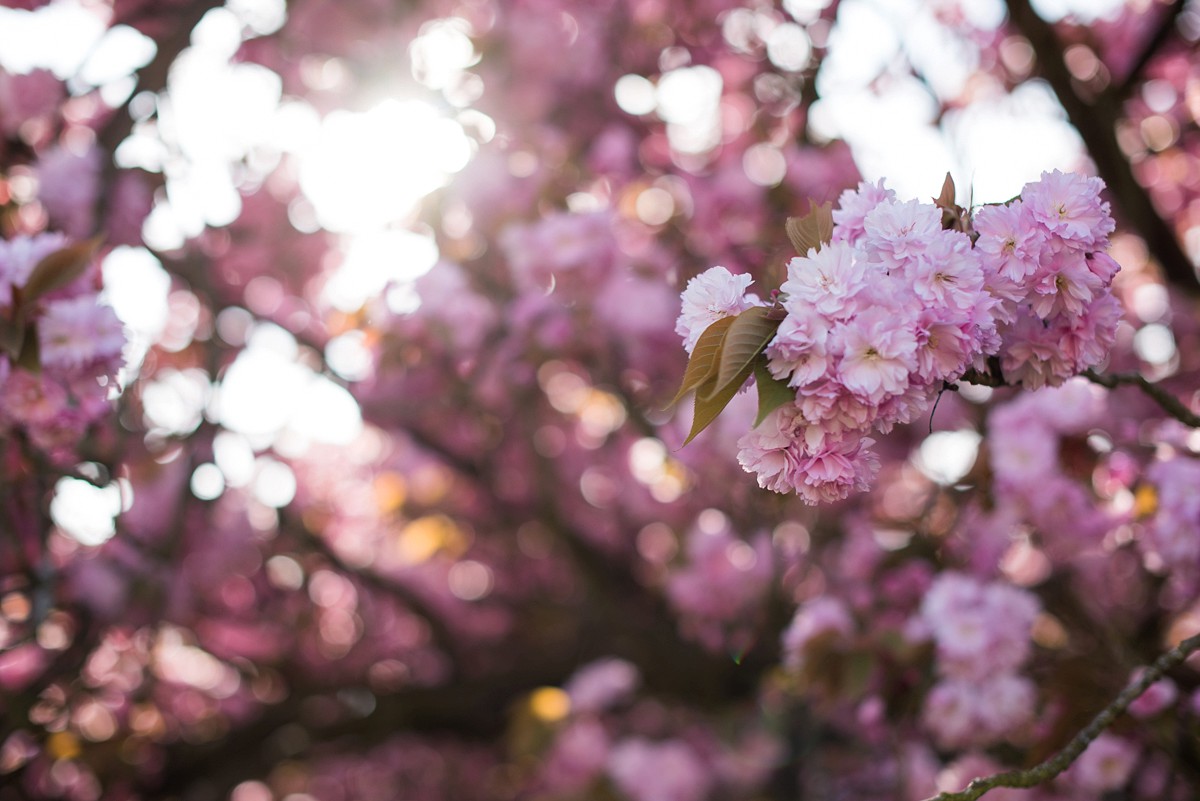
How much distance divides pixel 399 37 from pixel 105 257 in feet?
4.10

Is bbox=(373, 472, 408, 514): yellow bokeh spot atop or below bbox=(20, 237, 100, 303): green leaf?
below

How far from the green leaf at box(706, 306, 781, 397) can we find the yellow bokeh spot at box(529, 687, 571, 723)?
200 centimetres

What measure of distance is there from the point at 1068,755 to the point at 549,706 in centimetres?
182

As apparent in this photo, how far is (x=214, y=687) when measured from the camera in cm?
411

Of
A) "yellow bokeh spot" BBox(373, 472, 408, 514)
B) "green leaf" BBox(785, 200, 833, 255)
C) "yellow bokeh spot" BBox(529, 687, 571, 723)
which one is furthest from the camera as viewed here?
"yellow bokeh spot" BBox(373, 472, 408, 514)

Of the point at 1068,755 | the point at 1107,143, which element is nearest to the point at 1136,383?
the point at 1068,755

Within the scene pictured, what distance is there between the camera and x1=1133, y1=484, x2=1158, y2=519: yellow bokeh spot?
5.96 feet

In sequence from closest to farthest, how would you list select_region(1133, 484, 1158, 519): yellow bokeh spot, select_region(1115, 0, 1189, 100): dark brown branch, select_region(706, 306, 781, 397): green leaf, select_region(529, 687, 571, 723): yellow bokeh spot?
select_region(706, 306, 781, 397): green leaf < select_region(1133, 484, 1158, 519): yellow bokeh spot < select_region(1115, 0, 1189, 100): dark brown branch < select_region(529, 687, 571, 723): yellow bokeh spot

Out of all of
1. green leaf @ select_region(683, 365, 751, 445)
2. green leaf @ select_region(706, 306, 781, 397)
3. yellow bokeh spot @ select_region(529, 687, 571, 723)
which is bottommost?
yellow bokeh spot @ select_region(529, 687, 571, 723)

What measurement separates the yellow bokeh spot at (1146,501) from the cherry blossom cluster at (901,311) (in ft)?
3.11

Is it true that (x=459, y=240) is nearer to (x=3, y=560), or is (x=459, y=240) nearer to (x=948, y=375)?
(x=3, y=560)

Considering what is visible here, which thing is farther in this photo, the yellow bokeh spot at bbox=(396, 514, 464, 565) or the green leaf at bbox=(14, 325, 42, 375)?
the yellow bokeh spot at bbox=(396, 514, 464, 565)

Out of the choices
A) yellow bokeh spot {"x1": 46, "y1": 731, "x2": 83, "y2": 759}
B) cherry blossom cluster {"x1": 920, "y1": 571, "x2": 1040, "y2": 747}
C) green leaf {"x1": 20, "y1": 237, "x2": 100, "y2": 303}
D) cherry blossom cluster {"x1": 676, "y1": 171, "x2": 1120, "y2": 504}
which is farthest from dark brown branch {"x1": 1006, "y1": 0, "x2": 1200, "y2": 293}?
yellow bokeh spot {"x1": 46, "y1": 731, "x2": 83, "y2": 759}

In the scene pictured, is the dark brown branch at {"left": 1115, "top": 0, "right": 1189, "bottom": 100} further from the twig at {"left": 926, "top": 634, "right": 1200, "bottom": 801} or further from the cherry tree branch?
the twig at {"left": 926, "top": 634, "right": 1200, "bottom": 801}
